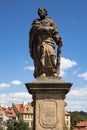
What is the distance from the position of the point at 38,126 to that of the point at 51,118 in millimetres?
424

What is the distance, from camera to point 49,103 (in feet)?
34.9

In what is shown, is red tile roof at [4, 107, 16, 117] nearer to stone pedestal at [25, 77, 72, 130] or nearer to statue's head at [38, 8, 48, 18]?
statue's head at [38, 8, 48, 18]

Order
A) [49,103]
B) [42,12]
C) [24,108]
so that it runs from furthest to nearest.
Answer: [24,108], [42,12], [49,103]

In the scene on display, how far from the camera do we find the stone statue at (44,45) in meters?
11.2

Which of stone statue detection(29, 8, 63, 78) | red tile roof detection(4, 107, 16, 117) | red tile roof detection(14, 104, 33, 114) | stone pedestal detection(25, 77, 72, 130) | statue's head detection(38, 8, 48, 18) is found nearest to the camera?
stone pedestal detection(25, 77, 72, 130)

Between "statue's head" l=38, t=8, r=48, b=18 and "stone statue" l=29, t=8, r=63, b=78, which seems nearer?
"stone statue" l=29, t=8, r=63, b=78

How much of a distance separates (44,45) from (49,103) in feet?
5.76

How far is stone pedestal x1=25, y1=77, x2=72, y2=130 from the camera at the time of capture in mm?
10523

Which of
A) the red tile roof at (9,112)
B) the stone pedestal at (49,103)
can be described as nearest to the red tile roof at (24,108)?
the red tile roof at (9,112)

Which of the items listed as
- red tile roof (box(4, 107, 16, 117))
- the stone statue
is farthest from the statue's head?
red tile roof (box(4, 107, 16, 117))

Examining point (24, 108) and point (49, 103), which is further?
point (24, 108)

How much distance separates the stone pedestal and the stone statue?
52cm

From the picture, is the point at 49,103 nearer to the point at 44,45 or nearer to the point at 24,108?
the point at 44,45

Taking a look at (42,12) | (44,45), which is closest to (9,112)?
(42,12)
